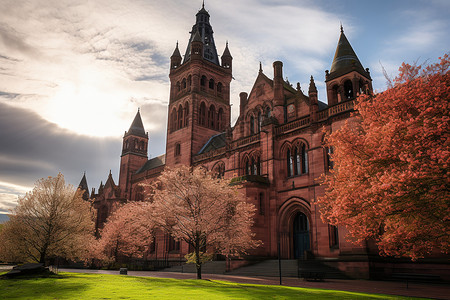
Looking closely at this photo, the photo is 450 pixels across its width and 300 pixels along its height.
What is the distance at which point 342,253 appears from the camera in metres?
24.7

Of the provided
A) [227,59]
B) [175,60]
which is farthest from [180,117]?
[227,59]

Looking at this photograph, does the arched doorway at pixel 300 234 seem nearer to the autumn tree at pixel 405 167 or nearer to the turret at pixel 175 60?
the autumn tree at pixel 405 167

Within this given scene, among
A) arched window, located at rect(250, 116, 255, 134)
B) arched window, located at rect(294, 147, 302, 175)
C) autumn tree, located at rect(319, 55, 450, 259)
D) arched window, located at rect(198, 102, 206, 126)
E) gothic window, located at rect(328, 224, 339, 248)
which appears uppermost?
arched window, located at rect(198, 102, 206, 126)

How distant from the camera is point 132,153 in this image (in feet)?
221

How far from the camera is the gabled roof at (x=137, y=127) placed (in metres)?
69.8

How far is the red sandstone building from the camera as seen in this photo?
92.3ft

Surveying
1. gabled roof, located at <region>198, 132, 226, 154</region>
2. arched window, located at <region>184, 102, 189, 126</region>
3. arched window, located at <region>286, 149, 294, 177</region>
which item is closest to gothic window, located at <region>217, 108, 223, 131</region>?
gabled roof, located at <region>198, 132, 226, 154</region>

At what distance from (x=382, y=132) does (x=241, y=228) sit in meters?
14.6

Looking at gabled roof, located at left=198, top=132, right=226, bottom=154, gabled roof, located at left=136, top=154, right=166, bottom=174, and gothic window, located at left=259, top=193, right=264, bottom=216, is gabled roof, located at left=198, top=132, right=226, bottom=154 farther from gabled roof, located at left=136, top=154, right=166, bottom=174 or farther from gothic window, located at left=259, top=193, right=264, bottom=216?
gabled roof, located at left=136, top=154, right=166, bottom=174

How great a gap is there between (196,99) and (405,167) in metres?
40.9

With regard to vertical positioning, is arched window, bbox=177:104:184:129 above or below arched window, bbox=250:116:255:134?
above

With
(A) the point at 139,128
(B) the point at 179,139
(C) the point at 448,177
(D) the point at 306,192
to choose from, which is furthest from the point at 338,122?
(A) the point at 139,128

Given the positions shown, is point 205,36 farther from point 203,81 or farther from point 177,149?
point 177,149

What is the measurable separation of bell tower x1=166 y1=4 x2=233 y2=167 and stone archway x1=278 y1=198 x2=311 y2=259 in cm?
1912
